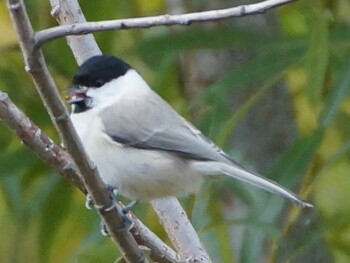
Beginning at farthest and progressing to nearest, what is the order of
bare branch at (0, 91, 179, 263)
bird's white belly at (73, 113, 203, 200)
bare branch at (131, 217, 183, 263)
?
bird's white belly at (73, 113, 203, 200) → bare branch at (131, 217, 183, 263) → bare branch at (0, 91, 179, 263)

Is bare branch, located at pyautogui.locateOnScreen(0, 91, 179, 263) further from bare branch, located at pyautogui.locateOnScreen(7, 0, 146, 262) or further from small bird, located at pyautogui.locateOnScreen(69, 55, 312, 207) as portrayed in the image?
small bird, located at pyautogui.locateOnScreen(69, 55, 312, 207)

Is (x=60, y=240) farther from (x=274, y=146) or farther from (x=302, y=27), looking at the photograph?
(x=302, y=27)

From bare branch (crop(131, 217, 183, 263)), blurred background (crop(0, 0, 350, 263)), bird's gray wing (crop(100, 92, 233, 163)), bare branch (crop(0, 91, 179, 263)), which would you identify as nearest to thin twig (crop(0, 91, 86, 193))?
bare branch (crop(0, 91, 179, 263))

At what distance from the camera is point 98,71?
1.40 meters

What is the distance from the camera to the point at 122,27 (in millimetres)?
814

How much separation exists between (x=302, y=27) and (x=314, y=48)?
0.81 feet

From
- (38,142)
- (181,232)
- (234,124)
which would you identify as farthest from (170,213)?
(38,142)

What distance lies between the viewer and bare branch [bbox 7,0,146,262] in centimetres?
79

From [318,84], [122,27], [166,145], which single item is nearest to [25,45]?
[122,27]

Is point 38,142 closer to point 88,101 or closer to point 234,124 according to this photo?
point 88,101

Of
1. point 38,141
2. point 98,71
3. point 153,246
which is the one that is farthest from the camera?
point 98,71

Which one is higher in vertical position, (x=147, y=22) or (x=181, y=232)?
(x=147, y=22)

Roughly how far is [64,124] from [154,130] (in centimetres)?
51

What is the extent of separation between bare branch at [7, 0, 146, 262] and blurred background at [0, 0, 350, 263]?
51 cm
